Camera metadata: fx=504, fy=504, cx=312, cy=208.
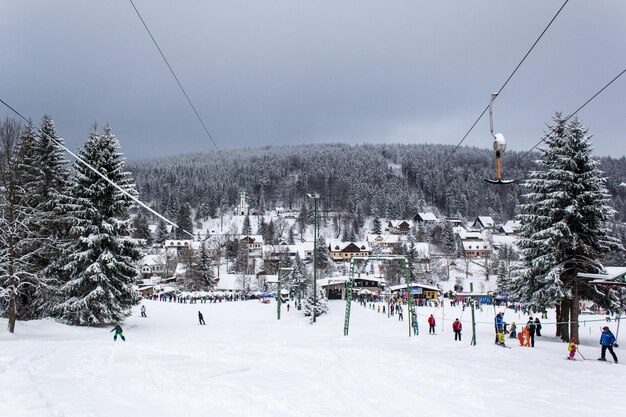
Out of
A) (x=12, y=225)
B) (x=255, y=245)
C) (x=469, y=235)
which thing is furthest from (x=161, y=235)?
(x=12, y=225)

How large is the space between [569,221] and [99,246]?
27076mm

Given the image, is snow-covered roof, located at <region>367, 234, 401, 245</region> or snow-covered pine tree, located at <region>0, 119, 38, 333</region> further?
snow-covered roof, located at <region>367, 234, 401, 245</region>

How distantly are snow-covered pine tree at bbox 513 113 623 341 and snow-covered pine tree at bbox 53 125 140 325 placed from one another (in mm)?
23753

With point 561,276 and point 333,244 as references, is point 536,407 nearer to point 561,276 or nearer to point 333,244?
point 561,276

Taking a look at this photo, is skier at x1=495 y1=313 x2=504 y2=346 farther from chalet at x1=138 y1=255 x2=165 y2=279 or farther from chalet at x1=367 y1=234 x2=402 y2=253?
chalet at x1=367 y1=234 x2=402 y2=253

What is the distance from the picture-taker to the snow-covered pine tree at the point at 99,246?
29016 mm

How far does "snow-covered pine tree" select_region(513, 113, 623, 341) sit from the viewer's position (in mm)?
27250

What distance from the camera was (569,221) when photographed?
27.9 meters

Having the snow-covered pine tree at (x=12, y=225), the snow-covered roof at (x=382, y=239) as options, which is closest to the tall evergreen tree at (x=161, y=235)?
the snow-covered roof at (x=382, y=239)

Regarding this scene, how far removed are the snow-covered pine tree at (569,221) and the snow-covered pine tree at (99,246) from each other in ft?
77.9

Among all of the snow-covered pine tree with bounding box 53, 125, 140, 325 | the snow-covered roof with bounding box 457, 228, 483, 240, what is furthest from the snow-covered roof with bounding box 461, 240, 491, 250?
the snow-covered pine tree with bounding box 53, 125, 140, 325

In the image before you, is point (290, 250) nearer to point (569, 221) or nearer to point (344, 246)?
point (344, 246)

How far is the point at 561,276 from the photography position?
92.5ft

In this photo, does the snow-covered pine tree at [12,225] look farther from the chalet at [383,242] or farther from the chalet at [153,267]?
the chalet at [383,242]
